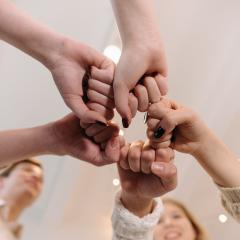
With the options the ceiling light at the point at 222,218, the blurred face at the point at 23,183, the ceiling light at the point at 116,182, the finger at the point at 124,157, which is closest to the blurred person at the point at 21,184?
the blurred face at the point at 23,183

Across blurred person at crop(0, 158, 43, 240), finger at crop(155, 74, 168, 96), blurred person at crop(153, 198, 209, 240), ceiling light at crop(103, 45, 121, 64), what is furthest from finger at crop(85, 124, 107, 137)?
ceiling light at crop(103, 45, 121, 64)

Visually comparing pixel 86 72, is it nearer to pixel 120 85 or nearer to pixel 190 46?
pixel 120 85

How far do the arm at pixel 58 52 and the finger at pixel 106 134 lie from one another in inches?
1.2

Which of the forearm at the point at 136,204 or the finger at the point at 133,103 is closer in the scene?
the finger at the point at 133,103

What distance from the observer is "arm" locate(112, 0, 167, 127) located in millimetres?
633

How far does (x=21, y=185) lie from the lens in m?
1.25

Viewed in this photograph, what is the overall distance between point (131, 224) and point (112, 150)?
16 cm

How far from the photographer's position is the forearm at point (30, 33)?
0.65 m

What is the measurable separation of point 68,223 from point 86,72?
1.80m

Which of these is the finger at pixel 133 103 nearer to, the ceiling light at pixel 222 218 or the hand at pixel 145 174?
the hand at pixel 145 174

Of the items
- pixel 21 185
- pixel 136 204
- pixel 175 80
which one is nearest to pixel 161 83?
pixel 136 204

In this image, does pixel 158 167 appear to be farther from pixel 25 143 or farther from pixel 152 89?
pixel 25 143

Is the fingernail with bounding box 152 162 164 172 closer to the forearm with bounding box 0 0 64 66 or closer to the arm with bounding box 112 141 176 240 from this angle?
the arm with bounding box 112 141 176 240

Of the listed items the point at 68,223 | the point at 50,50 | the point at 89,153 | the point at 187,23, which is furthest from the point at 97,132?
the point at 68,223
